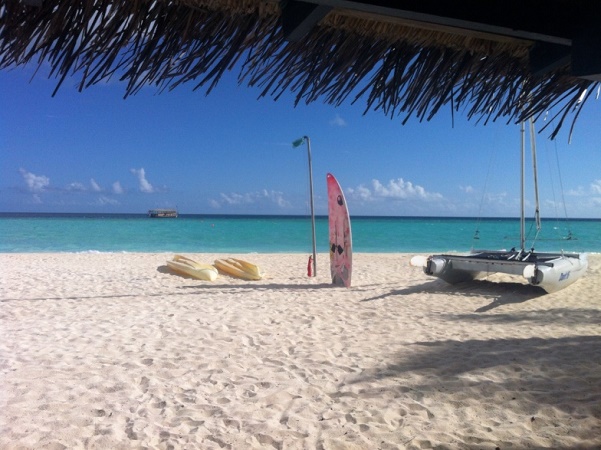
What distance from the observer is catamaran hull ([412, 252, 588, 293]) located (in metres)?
6.53

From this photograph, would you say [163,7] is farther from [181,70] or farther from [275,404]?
[275,404]

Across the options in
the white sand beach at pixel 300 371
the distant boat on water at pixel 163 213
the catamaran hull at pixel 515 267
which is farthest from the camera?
the distant boat on water at pixel 163 213

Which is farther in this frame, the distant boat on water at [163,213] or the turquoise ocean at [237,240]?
the distant boat on water at [163,213]

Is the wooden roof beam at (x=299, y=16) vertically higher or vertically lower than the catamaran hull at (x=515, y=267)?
higher

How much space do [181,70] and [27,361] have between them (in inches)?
125

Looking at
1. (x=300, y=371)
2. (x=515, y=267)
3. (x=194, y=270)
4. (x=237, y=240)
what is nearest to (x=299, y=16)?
(x=300, y=371)

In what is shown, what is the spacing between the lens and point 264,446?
2.50 m

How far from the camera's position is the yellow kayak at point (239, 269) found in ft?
28.7

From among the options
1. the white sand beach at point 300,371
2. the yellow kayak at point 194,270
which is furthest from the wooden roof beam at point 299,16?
the yellow kayak at point 194,270

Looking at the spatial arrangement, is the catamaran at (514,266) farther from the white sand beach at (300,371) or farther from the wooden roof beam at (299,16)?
the wooden roof beam at (299,16)

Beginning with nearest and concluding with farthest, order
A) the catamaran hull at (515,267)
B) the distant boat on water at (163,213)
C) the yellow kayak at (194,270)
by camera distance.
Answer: the catamaran hull at (515,267), the yellow kayak at (194,270), the distant boat on water at (163,213)

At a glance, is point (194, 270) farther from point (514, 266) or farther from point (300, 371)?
point (300, 371)

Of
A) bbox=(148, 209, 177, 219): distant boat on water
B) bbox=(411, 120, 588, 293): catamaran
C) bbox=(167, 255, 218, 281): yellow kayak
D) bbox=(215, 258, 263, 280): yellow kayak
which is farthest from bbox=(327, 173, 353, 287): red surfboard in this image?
A: bbox=(148, 209, 177, 219): distant boat on water

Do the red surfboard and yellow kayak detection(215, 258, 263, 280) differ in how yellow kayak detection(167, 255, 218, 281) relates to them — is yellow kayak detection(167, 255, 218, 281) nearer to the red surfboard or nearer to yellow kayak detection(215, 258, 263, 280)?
yellow kayak detection(215, 258, 263, 280)
